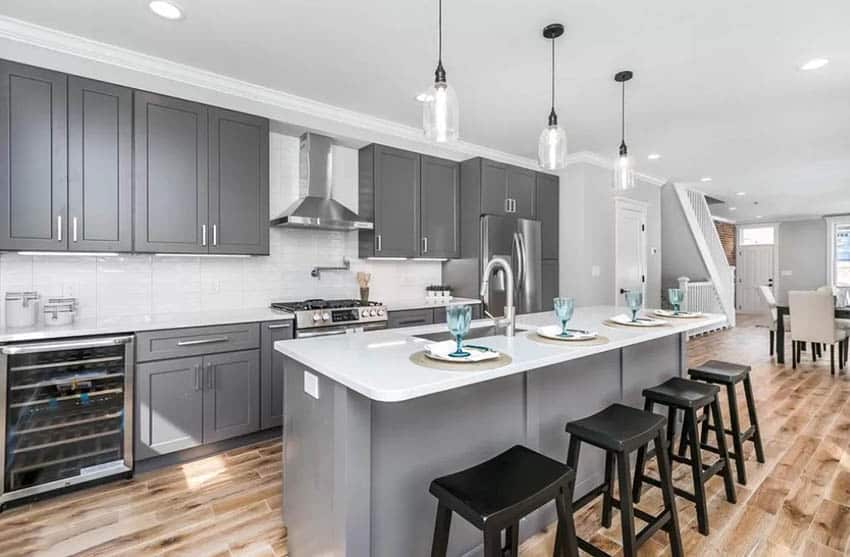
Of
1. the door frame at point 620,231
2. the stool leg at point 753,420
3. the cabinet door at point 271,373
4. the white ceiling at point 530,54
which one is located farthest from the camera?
the door frame at point 620,231

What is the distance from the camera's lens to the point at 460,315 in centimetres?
150

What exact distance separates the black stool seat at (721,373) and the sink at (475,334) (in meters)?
1.36

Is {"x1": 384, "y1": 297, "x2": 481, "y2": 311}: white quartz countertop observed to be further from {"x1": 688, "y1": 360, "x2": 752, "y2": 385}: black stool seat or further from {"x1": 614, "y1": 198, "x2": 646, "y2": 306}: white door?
{"x1": 614, "y1": 198, "x2": 646, "y2": 306}: white door

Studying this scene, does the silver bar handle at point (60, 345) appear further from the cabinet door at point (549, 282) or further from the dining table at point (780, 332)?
the dining table at point (780, 332)

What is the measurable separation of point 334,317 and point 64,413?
5.44 ft

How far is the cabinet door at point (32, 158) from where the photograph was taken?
7.75ft

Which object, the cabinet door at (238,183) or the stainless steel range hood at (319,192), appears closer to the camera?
the cabinet door at (238,183)

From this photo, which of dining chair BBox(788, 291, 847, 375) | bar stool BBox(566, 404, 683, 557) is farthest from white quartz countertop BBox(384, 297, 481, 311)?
dining chair BBox(788, 291, 847, 375)

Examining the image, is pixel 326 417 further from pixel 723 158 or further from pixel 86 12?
pixel 723 158

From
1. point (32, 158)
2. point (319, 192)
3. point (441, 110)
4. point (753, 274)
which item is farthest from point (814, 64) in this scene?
point (753, 274)

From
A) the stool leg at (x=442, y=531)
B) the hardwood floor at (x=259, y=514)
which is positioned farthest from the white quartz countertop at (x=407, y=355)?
the hardwood floor at (x=259, y=514)

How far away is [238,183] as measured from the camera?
316 cm

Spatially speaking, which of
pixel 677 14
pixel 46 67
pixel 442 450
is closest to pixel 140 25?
pixel 46 67

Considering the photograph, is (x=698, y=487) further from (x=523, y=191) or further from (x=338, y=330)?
(x=523, y=191)
